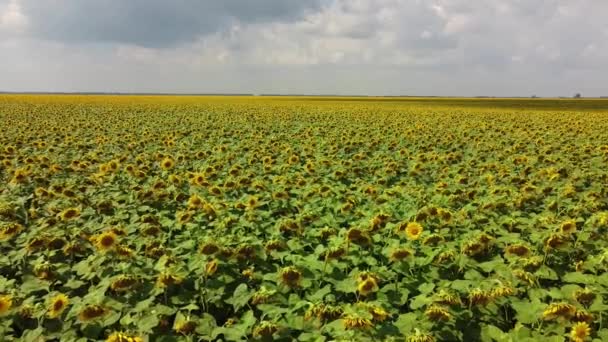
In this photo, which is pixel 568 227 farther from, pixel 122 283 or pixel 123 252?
pixel 123 252

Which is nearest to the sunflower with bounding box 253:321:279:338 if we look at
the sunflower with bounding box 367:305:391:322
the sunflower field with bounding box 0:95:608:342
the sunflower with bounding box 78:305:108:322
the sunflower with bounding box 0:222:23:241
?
the sunflower field with bounding box 0:95:608:342

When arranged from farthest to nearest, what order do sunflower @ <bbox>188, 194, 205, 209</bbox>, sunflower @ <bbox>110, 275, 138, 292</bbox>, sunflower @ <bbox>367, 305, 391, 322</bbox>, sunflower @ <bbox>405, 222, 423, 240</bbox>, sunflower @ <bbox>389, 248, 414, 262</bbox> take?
sunflower @ <bbox>188, 194, 205, 209</bbox> < sunflower @ <bbox>405, 222, 423, 240</bbox> < sunflower @ <bbox>389, 248, 414, 262</bbox> < sunflower @ <bbox>110, 275, 138, 292</bbox> < sunflower @ <bbox>367, 305, 391, 322</bbox>

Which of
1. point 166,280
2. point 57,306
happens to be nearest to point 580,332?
point 166,280

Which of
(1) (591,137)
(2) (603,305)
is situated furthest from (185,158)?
(1) (591,137)

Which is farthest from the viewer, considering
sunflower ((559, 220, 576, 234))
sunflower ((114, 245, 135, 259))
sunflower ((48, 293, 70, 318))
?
sunflower ((559, 220, 576, 234))

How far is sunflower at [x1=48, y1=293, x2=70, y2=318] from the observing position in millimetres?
3039

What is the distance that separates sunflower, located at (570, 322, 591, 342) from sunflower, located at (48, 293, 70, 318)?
3.42m

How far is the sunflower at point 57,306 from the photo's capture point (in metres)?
3.04

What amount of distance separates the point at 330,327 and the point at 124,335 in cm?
124

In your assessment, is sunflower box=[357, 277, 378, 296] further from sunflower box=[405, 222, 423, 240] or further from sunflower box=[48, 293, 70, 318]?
sunflower box=[48, 293, 70, 318]

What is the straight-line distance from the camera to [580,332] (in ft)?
8.84

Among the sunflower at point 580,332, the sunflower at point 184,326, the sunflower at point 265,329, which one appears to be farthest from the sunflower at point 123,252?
the sunflower at point 580,332

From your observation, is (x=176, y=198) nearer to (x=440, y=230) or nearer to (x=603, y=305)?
(x=440, y=230)

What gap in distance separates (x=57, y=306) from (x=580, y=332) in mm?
3504
